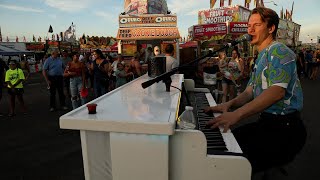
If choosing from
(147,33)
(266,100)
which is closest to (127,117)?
(266,100)

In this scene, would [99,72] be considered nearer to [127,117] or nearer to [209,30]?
[127,117]

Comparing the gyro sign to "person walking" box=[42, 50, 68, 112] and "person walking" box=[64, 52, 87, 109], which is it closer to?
"person walking" box=[42, 50, 68, 112]

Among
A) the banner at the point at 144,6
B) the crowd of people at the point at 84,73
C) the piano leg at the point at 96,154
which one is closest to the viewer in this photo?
the piano leg at the point at 96,154

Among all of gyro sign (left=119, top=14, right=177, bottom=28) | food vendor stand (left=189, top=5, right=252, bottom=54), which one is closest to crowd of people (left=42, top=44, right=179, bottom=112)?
gyro sign (left=119, top=14, right=177, bottom=28)

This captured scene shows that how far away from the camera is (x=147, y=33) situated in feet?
52.8

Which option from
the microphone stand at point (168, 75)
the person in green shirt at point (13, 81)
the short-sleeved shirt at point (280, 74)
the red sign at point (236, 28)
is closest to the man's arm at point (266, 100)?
the short-sleeved shirt at point (280, 74)

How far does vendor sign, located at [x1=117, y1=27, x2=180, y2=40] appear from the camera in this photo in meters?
16.0

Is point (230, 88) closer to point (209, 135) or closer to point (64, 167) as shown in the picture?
point (64, 167)

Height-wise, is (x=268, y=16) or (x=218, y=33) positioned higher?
(x=218, y=33)

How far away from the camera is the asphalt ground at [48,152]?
149 inches

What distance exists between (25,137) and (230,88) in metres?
5.85

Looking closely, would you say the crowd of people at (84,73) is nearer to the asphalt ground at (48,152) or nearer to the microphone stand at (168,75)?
the asphalt ground at (48,152)

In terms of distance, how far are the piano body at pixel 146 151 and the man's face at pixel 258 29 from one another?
960 millimetres

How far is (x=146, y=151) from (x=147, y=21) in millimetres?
15134
